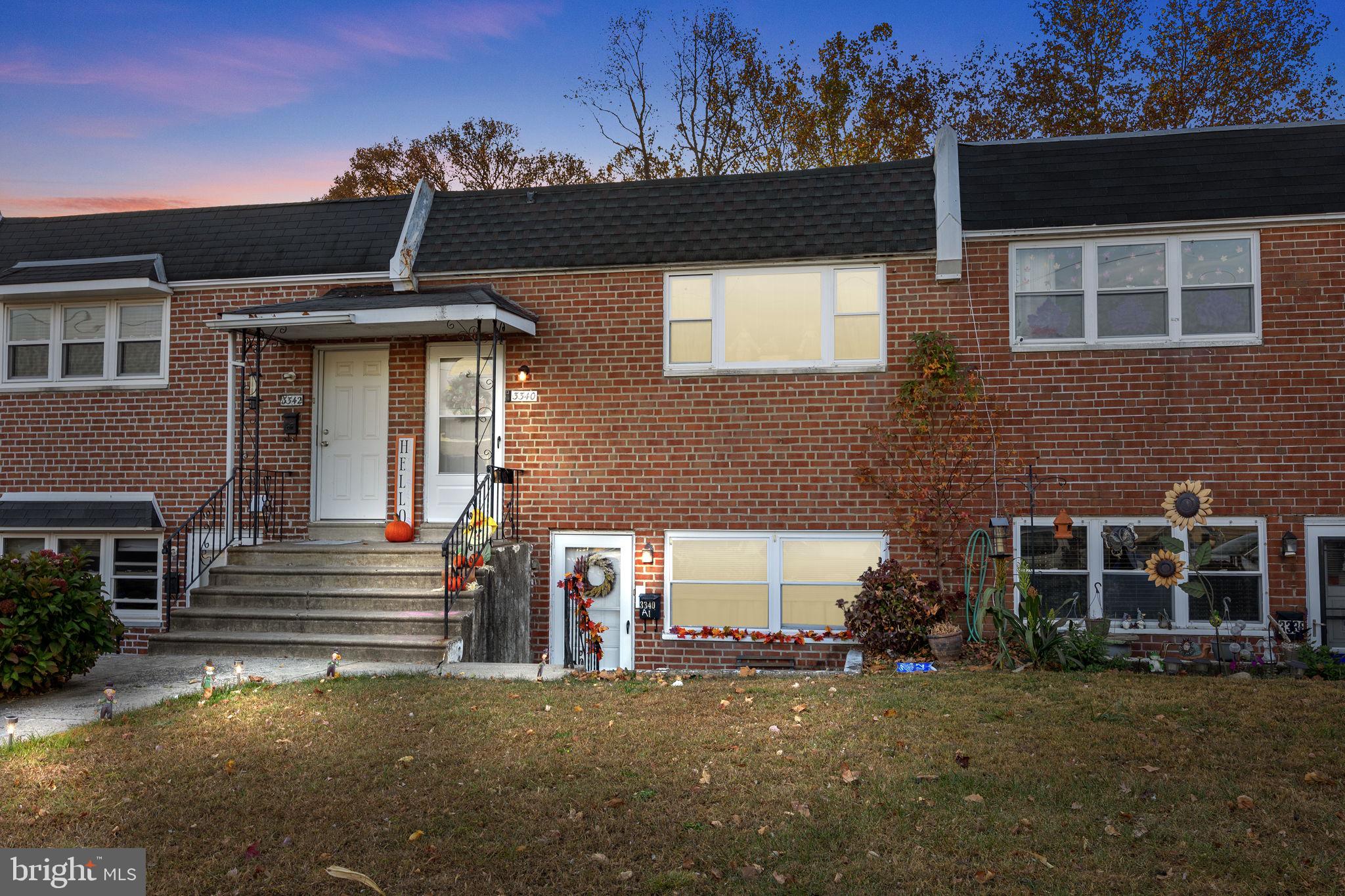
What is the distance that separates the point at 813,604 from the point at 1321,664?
4718mm

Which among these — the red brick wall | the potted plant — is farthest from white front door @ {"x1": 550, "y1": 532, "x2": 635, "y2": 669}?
the potted plant

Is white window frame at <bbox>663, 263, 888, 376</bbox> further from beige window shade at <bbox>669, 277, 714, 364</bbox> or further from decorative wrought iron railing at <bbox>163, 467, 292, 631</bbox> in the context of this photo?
decorative wrought iron railing at <bbox>163, 467, 292, 631</bbox>

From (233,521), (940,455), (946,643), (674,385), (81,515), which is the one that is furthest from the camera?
(81,515)

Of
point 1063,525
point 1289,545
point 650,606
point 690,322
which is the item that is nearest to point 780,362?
point 690,322

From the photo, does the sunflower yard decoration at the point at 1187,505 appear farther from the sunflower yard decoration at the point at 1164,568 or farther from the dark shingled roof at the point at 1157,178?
the dark shingled roof at the point at 1157,178

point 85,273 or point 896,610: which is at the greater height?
point 85,273

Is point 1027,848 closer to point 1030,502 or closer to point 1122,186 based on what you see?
point 1030,502

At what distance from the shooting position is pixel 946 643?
8.70m

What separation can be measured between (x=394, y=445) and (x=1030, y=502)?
23.9 feet

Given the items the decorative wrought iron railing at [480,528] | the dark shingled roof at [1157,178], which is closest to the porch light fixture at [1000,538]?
the dark shingled roof at [1157,178]

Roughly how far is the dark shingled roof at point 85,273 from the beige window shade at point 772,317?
23.8 ft

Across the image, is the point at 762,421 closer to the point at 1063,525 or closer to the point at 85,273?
the point at 1063,525

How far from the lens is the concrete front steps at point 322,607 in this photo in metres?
8.77

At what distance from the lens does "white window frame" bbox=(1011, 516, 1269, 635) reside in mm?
9562
